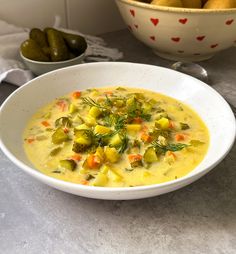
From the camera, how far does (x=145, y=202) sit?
83cm

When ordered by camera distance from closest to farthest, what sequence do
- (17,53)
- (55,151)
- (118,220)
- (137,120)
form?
(118,220)
(55,151)
(137,120)
(17,53)

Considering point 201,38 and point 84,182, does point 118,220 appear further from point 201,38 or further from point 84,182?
point 201,38

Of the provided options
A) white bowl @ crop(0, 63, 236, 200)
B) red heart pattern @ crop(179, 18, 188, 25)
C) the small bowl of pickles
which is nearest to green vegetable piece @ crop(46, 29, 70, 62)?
the small bowl of pickles

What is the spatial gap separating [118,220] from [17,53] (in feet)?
2.49

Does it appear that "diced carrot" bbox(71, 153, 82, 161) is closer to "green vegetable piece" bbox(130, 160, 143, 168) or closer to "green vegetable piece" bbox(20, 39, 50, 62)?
"green vegetable piece" bbox(130, 160, 143, 168)

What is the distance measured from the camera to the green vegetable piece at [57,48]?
1258 mm

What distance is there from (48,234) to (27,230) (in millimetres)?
40

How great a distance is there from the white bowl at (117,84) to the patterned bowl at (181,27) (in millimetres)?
178

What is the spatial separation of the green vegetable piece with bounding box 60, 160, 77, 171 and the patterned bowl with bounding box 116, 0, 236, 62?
0.59 m

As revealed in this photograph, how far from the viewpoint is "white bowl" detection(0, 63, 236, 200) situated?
2.43 ft

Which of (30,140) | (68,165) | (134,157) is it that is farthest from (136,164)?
(30,140)

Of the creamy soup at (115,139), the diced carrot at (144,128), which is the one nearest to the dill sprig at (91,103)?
the creamy soup at (115,139)

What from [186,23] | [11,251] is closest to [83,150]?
[11,251]

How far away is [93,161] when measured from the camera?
841 mm
